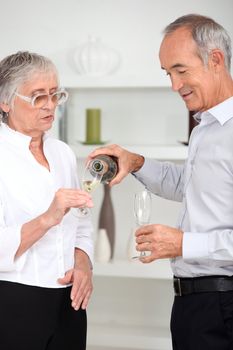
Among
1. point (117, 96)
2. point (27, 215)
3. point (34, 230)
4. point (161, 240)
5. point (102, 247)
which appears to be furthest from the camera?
point (117, 96)

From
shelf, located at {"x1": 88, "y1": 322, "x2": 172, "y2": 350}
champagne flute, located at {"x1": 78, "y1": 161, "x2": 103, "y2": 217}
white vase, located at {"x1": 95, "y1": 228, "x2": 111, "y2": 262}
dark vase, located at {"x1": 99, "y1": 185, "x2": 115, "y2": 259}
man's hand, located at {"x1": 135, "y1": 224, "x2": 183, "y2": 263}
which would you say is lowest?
shelf, located at {"x1": 88, "y1": 322, "x2": 172, "y2": 350}

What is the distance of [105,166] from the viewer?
2.08 m

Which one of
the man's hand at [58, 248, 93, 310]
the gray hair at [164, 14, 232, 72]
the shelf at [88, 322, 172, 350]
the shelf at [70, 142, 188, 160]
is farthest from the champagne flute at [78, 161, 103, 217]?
the shelf at [88, 322, 172, 350]

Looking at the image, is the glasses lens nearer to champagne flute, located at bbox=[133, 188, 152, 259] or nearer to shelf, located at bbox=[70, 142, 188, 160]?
champagne flute, located at bbox=[133, 188, 152, 259]

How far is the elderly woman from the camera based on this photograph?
2.01 metres

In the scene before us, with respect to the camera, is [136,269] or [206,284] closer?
[206,284]

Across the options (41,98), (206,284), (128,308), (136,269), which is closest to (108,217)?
(136,269)

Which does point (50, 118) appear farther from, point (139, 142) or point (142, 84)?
point (139, 142)

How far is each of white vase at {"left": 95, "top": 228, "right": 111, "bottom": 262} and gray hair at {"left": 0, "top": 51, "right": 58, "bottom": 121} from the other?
1.45 meters

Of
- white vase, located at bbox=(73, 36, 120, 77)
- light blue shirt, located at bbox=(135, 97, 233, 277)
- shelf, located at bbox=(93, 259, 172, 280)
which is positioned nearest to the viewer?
light blue shirt, located at bbox=(135, 97, 233, 277)

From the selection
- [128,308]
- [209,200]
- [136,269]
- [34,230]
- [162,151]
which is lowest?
[128,308]

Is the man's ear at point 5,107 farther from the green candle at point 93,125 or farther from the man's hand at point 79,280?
the green candle at point 93,125

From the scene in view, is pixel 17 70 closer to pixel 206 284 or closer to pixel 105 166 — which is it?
pixel 105 166

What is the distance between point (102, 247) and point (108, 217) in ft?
0.53
